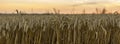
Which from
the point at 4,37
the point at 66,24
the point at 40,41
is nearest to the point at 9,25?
the point at 4,37

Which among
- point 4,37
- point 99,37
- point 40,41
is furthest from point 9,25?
point 99,37

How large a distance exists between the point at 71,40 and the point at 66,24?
208 millimetres

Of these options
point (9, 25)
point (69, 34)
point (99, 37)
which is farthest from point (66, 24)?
point (9, 25)

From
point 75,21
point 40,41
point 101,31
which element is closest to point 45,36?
point 40,41

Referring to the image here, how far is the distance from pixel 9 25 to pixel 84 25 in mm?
936

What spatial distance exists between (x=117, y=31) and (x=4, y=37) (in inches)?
55.0

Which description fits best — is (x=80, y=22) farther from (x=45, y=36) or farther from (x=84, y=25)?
(x=45, y=36)

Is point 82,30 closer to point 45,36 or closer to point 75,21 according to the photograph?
point 75,21

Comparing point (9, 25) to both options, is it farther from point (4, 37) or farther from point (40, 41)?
point (40, 41)

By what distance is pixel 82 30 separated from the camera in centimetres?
445

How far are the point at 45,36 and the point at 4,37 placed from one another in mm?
505

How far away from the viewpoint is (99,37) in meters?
4.46

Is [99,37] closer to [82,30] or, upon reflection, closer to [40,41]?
[82,30]

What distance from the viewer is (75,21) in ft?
14.8
